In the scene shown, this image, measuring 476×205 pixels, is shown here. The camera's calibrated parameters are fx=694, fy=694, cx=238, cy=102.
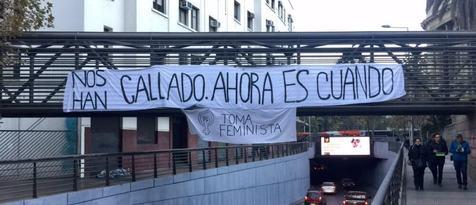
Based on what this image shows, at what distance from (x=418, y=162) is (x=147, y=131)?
673 inches

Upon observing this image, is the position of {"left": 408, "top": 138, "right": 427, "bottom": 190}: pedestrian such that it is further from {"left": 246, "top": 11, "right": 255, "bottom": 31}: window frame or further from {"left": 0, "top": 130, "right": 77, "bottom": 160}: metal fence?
{"left": 246, "top": 11, "right": 255, "bottom": 31}: window frame

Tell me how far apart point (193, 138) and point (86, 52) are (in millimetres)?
20178

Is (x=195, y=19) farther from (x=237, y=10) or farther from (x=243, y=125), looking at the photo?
(x=243, y=125)

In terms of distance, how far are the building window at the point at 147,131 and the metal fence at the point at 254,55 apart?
568 inches

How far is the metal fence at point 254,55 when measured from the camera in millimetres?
16656

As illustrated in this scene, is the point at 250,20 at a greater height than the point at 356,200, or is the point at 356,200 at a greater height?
the point at 250,20

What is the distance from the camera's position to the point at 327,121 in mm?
116188

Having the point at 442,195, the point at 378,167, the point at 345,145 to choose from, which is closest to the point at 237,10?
the point at 345,145

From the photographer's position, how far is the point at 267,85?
43.6 ft

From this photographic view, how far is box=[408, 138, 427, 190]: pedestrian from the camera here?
1712 cm

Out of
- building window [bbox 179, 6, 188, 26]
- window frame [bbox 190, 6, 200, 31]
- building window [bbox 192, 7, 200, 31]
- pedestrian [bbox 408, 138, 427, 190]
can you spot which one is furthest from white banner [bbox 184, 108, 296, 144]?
building window [bbox 192, 7, 200, 31]

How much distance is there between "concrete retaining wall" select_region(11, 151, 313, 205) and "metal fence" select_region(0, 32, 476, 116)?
103 inches

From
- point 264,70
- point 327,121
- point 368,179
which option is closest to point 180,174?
point 264,70

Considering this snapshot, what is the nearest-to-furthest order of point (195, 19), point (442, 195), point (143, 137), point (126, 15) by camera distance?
point (442, 195) < point (126, 15) < point (143, 137) < point (195, 19)
